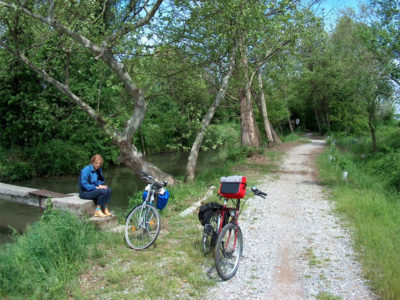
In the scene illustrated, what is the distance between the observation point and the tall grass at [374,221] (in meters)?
4.65

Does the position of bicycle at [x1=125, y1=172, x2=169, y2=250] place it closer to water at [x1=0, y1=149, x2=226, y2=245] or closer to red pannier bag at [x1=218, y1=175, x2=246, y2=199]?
red pannier bag at [x1=218, y1=175, x2=246, y2=199]

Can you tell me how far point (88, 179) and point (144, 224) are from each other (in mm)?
1940

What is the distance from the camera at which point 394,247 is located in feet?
18.5

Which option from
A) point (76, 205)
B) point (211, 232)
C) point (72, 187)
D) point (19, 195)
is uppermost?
point (76, 205)

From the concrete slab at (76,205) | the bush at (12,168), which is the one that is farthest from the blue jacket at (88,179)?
the bush at (12,168)

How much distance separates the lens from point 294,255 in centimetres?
594

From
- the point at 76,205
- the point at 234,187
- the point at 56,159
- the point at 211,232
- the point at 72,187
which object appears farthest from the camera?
the point at 56,159

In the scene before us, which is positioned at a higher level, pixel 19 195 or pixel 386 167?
pixel 19 195

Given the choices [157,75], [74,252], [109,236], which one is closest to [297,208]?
[109,236]

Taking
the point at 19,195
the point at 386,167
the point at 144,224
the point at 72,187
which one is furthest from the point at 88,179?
the point at 386,167

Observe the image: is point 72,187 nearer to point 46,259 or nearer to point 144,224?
point 144,224

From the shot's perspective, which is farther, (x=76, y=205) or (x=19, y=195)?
(x=19, y=195)

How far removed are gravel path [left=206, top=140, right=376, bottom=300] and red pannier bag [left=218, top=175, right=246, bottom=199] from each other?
1222mm

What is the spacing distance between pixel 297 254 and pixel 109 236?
132 inches
